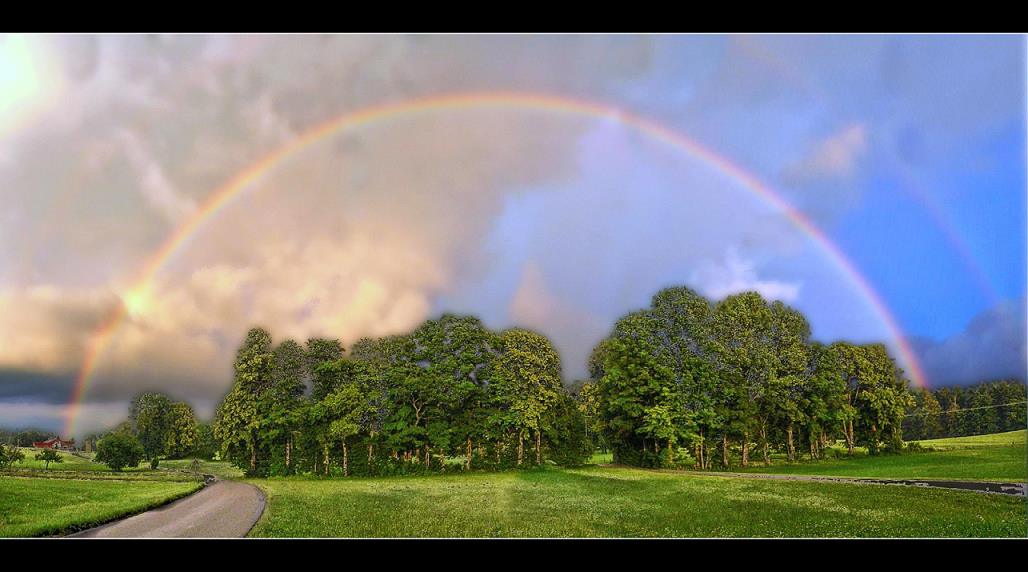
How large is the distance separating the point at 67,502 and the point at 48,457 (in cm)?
1765

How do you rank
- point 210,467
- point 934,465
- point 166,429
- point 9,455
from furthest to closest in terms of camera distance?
point 166,429
point 210,467
point 934,465
point 9,455

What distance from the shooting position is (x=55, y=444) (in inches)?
1497

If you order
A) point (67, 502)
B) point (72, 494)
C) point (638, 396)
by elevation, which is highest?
point (638, 396)

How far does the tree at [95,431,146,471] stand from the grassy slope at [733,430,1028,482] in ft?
143

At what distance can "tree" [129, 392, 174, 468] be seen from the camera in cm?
4831

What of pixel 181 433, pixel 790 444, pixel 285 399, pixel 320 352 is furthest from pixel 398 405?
pixel 790 444

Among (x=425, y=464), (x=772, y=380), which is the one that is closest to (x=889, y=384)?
(x=772, y=380)

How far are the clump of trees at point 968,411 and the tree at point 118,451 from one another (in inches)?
2788

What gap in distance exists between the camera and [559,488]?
97.6 ft

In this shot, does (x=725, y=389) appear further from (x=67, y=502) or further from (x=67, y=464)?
(x=67, y=464)

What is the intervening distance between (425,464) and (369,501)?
15615mm

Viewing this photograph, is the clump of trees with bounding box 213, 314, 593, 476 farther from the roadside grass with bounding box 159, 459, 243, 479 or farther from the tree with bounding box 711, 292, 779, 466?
the tree with bounding box 711, 292, 779, 466
